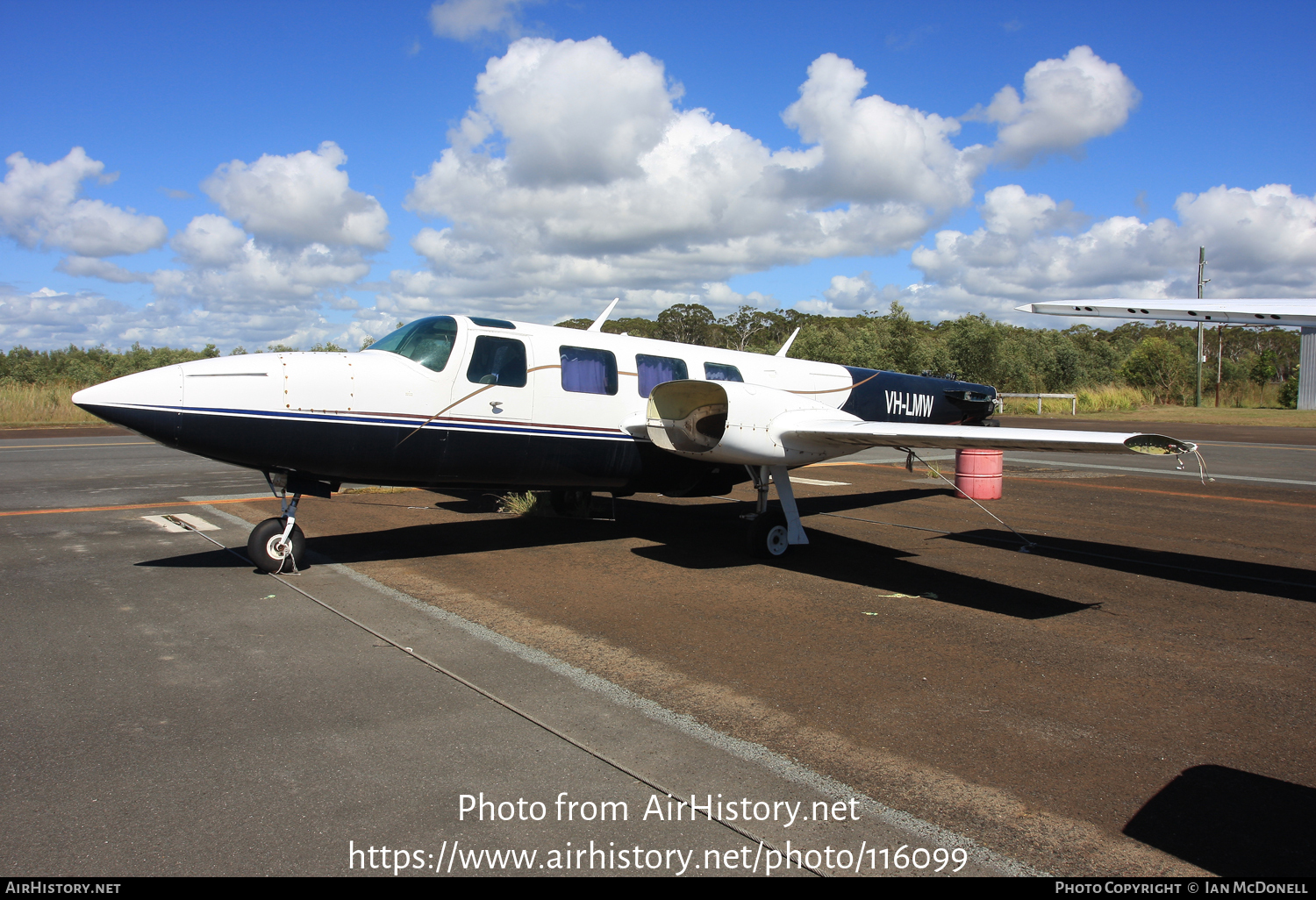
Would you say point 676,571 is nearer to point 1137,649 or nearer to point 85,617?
point 1137,649

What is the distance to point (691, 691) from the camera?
4637 mm

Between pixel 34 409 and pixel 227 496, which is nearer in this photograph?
pixel 227 496

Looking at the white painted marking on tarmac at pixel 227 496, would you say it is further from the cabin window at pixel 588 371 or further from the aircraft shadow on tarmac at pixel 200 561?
the cabin window at pixel 588 371

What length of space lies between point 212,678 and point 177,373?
119 inches

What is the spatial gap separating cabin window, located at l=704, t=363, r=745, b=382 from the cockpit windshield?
323 centimetres

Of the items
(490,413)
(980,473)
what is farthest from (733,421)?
(980,473)

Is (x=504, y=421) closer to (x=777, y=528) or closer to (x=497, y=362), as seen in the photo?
(x=497, y=362)

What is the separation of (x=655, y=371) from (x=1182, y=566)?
602 cm

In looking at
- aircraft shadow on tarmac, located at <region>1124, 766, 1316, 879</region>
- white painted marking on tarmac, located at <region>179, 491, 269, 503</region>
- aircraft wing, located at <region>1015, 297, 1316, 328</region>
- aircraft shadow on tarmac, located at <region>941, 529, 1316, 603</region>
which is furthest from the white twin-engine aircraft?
white painted marking on tarmac, located at <region>179, 491, 269, 503</region>

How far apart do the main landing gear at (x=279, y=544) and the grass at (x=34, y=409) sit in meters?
30.9

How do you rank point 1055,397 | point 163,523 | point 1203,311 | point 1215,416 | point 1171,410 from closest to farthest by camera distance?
point 1203,311, point 163,523, point 1215,416, point 1055,397, point 1171,410

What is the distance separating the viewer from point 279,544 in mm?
7457

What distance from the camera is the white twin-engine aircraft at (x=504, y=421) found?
6492 millimetres

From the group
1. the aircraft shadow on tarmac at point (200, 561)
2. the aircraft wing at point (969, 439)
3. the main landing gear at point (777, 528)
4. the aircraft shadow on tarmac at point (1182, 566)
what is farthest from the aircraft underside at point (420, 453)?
the aircraft shadow on tarmac at point (1182, 566)
